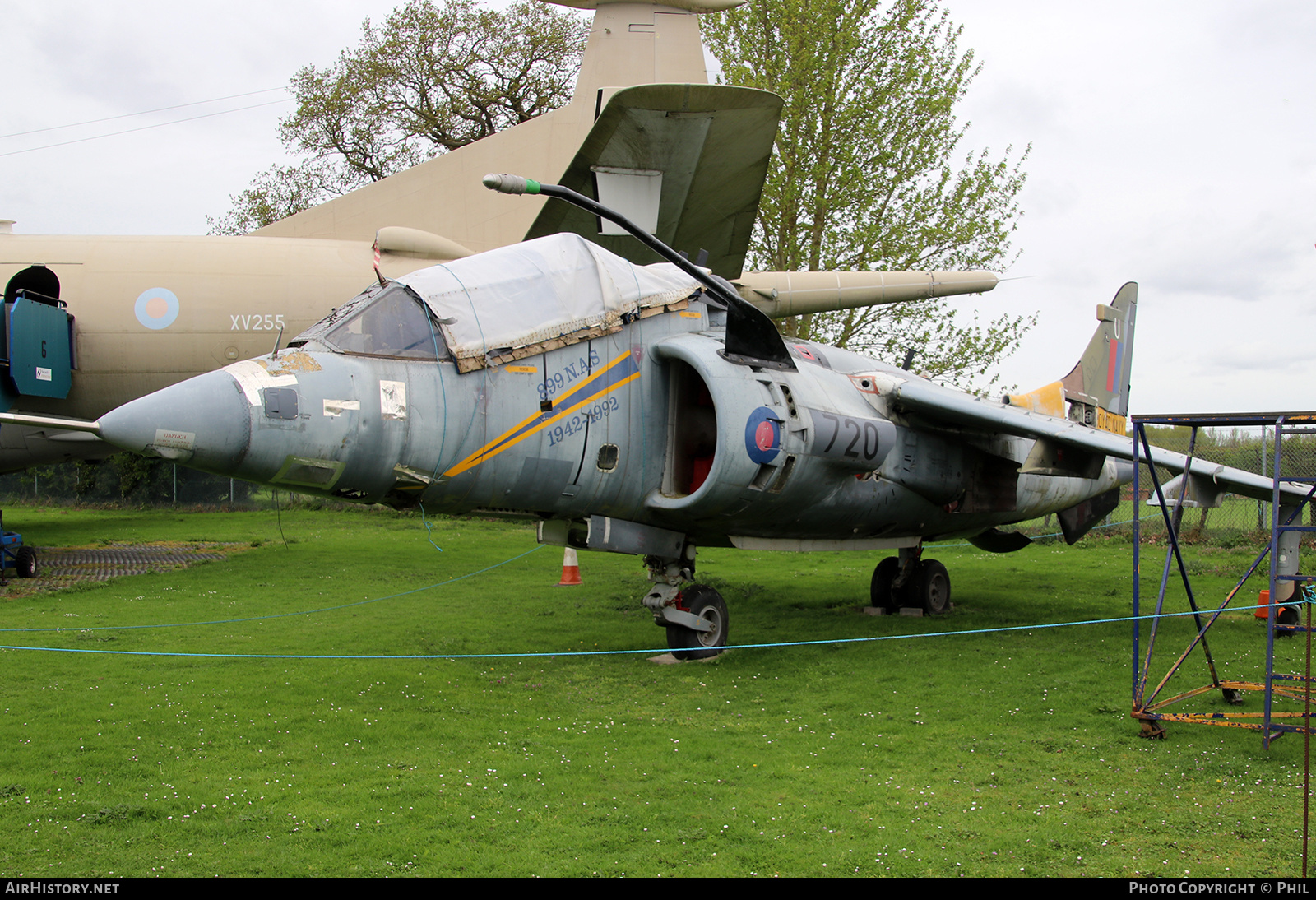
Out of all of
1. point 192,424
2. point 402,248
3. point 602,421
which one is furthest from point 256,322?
point 192,424

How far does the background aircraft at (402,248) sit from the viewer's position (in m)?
11.8

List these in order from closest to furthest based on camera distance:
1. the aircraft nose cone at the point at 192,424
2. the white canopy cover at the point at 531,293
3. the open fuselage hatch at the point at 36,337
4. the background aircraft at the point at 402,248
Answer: the aircraft nose cone at the point at 192,424, the white canopy cover at the point at 531,293, the background aircraft at the point at 402,248, the open fuselage hatch at the point at 36,337

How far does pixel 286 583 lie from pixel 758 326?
32.2 ft

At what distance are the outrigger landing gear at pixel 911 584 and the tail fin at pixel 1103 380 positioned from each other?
2690 mm

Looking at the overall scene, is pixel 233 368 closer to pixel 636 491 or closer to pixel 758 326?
pixel 636 491

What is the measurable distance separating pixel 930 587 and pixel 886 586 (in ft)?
1.79

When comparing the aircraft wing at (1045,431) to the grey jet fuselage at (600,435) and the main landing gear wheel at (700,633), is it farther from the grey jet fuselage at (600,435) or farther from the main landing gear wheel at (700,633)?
the main landing gear wheel at (700,633)

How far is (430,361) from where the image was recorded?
7.09 meters

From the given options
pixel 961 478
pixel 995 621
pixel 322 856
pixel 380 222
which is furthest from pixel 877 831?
pixel 380 222

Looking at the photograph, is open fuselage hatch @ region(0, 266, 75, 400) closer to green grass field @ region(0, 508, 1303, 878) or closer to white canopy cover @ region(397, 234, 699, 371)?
green grass field @ region(0, 508, 1303, 878)

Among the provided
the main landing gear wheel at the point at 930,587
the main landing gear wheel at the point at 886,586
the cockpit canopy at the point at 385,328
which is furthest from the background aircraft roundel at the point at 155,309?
the main landing gear wheel at the point at 930,587

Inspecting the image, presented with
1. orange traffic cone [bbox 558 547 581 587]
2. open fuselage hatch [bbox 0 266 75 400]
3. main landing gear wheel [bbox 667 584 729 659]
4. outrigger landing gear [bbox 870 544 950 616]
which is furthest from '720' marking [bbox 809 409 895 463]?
open fuselage hatch [bbox 0 266 75 400]

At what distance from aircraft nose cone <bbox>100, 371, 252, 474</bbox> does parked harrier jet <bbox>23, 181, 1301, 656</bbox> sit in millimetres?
14

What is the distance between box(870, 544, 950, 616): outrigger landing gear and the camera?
12.1 m
